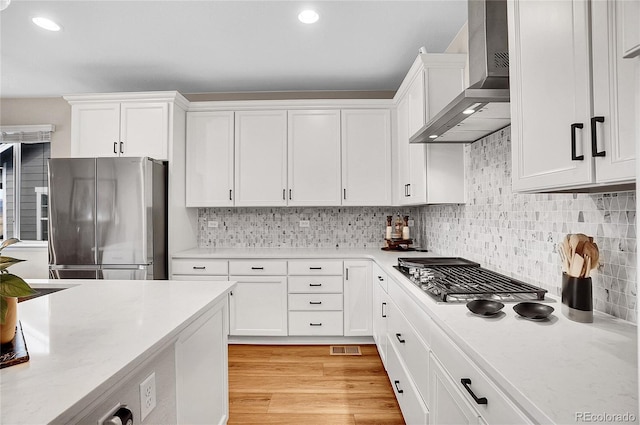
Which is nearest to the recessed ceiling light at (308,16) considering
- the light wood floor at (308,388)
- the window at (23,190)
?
the light wood floor at (308,388)

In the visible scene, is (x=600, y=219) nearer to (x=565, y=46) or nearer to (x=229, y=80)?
(x=565, y=46)

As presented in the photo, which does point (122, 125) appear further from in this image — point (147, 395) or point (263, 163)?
point (147, 395)

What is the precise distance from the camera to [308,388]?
99.7 inches

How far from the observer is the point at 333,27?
2.70m

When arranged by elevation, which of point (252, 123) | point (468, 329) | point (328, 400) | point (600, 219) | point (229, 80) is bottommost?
point (328, 400)

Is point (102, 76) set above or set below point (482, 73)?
above

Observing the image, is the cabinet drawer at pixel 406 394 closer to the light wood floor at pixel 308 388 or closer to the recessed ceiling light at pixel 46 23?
the light wood floor at pixel 308 388

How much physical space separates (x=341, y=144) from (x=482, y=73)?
1.92 m

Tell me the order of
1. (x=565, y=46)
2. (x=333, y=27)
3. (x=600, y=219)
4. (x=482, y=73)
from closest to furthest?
1. (x=565, y=46)
2. (x=600, y=219)
3. (x=482, y=73)
4. (x=333, y=27)

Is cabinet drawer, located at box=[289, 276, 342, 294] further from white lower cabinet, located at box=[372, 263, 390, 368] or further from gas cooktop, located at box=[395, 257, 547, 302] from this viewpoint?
gas cooktop, located at box=[395, 257, 547, 302]

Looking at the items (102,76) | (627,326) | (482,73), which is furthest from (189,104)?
(627,326)

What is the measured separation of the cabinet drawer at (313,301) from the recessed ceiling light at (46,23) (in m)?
2.87

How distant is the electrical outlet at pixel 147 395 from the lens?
1.05m

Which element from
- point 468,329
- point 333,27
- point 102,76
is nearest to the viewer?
point 468,329
